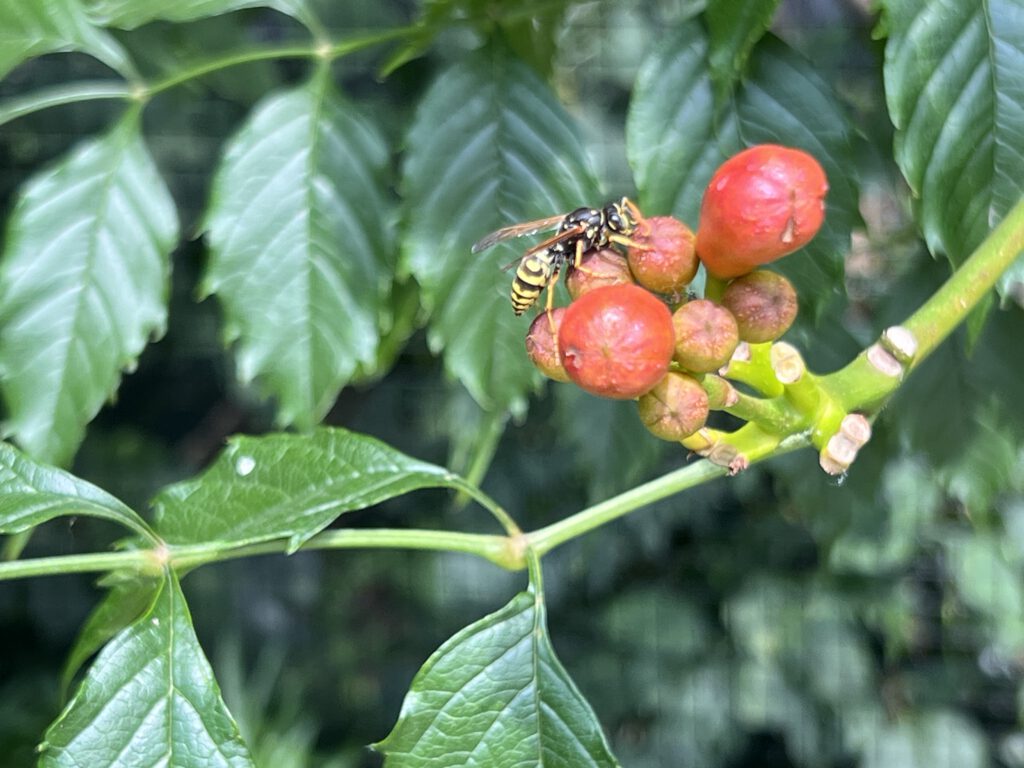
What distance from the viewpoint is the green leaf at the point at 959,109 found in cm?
71

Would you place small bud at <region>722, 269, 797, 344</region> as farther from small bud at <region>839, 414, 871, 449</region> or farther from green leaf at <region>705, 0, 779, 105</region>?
green leaf at <region>705, 0, 779, 105</region>

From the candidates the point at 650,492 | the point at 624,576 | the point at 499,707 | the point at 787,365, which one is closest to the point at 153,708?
the point at 499,707

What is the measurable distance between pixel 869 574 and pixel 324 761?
4.20ft

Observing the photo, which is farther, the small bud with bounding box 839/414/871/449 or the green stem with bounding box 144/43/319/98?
the green stem with bounding box 144/43/319/98

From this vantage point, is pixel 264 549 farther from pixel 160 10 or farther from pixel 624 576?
pixel 624 576

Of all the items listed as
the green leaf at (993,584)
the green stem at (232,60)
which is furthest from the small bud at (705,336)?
the green leaf at (993,584)

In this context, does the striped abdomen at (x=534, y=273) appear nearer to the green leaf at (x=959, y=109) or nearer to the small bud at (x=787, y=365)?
the small bud at (x=787, y=365)

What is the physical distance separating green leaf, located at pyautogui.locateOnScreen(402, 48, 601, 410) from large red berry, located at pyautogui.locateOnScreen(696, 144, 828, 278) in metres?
0.40

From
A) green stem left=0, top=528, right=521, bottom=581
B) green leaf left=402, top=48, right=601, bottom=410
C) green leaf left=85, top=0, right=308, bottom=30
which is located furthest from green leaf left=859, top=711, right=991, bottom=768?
green leaf left=85, top=0, right=308, bottom=30

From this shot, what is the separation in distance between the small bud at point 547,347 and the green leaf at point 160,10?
0.55m

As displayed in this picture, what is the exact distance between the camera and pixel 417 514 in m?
2.37

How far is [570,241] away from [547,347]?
0.12 meters

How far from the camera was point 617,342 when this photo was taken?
0.47 metres

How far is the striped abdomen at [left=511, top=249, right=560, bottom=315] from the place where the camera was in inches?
25.9
